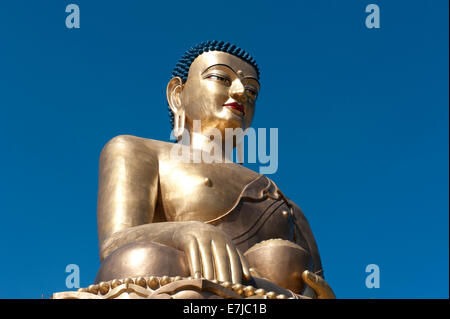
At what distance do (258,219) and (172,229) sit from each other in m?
1.71

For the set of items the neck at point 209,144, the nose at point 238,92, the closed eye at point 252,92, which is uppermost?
the closed eye at point 252,92

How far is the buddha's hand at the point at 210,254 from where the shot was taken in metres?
5.14

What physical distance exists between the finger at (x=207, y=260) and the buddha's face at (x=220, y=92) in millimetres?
2844

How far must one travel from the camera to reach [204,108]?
26.2 ft

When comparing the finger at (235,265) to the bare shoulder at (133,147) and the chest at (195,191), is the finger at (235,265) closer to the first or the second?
the chest at (195,191)

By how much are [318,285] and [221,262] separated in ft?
4.62

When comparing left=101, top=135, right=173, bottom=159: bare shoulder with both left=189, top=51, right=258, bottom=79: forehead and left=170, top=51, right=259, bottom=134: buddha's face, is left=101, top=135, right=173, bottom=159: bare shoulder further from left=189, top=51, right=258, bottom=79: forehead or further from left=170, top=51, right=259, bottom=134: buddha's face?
left=189, top=51, right=258, bottom=79: forehead

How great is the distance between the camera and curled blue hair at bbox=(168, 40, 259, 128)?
8250 mm

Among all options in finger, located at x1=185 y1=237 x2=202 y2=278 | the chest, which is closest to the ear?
the chest

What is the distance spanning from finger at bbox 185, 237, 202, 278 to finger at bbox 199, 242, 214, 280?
0.03 m

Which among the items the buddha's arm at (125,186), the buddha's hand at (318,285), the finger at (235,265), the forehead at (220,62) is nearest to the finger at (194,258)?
the finger at (235,265)

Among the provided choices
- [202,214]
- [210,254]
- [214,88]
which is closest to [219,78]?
[214,88]
